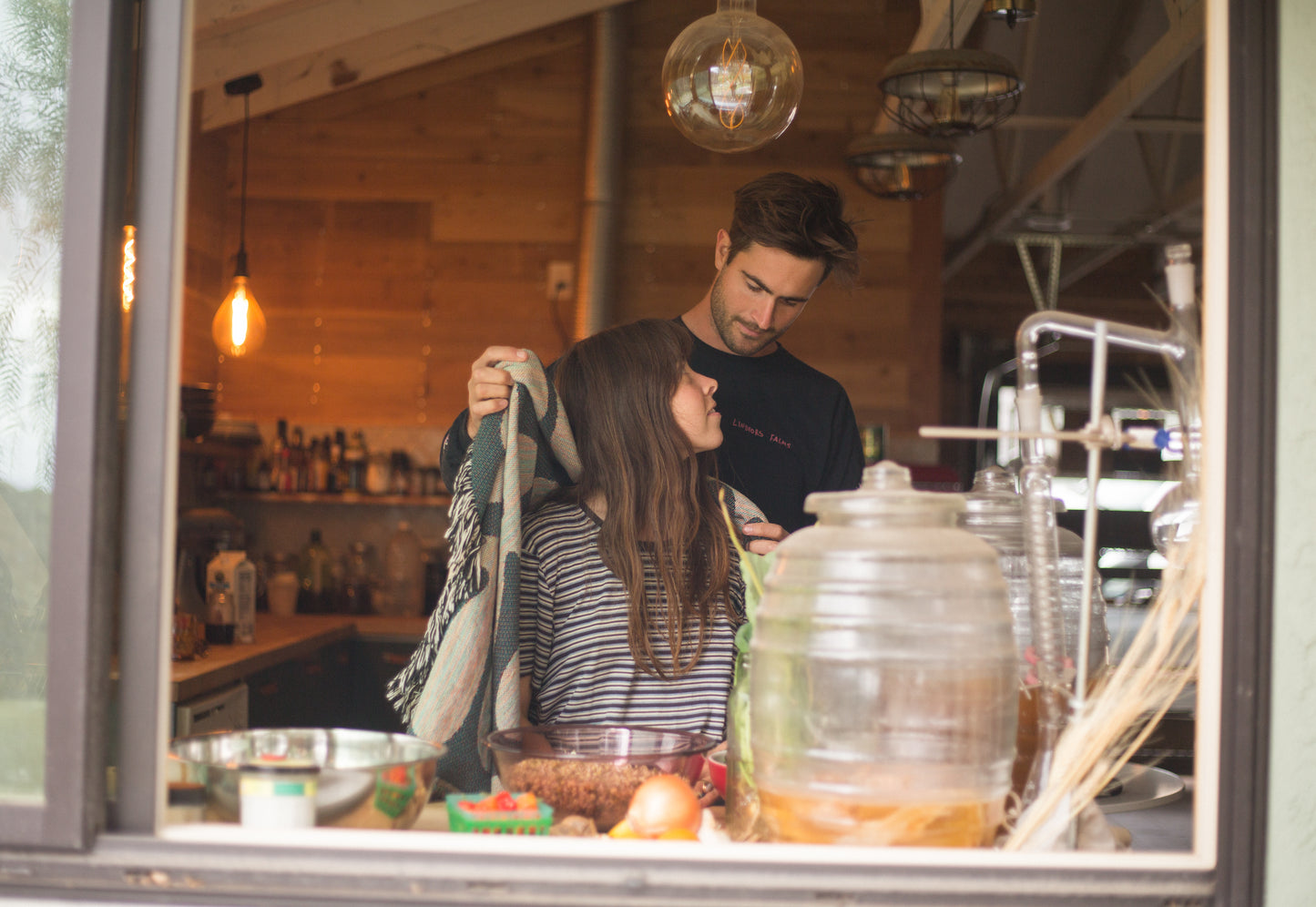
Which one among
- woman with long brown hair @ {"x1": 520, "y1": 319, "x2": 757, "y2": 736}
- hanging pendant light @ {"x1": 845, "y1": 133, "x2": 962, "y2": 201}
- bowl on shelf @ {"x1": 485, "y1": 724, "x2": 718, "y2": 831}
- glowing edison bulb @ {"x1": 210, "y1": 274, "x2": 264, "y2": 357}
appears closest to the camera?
bowl on shelf @ {"x1": 485, "y1": 724, "x2": 718, "y2": 831}

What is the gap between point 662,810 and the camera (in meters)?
1.15

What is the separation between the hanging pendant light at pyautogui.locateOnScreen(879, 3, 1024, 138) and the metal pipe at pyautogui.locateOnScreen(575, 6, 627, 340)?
69.6 inches

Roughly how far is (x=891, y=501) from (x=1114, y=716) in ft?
0.90

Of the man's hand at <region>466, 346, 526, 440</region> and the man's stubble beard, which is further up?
the man's stubble beard

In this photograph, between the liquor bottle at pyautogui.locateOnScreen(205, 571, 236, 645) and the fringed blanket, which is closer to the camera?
the fringed blanket

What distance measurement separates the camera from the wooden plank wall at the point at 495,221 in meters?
5.04

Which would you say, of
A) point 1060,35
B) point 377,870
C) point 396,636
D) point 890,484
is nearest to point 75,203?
point 377,870

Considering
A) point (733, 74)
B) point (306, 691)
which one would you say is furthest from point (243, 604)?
point (733, 74)

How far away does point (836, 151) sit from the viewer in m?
5.09

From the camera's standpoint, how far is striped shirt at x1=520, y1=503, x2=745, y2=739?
180 cm

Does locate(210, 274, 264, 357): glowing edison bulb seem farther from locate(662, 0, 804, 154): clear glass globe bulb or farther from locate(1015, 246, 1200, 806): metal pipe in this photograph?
locate(1015, 246, 1200, 806): metal pipe

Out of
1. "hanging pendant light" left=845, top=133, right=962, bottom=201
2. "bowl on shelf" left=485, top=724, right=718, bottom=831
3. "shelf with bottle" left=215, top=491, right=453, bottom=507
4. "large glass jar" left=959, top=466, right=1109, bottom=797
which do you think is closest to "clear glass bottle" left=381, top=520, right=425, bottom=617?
"shelf with bottle" left=215, top=491, right=453, bottom=507

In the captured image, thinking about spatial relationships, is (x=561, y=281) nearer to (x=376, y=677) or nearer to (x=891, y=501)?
(x=376, y=677)

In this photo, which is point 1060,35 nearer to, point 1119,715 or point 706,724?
point 706,724
